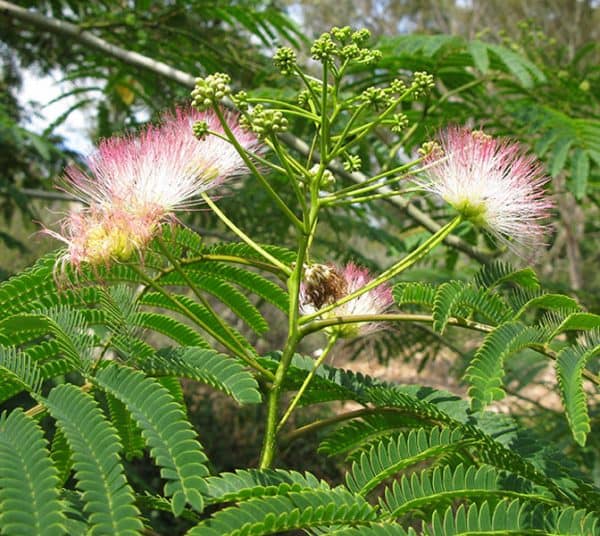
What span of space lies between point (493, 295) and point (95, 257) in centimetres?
71

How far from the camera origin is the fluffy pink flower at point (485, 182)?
1.34 meters

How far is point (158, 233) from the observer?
1.22 metres

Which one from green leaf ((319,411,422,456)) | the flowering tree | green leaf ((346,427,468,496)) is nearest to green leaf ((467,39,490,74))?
the flowering tree

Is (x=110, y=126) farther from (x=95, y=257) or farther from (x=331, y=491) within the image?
(x=331, y=491)

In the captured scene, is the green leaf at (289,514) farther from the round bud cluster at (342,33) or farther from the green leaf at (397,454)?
the round bud cluster at (342,33)

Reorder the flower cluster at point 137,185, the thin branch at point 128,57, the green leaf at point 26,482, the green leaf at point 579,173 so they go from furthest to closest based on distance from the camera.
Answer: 1. the thin branch at point 128,57
2. the green leaf at point 579,173
3. the flower cluster at point 137,185
4. the green leaf at point 26,482

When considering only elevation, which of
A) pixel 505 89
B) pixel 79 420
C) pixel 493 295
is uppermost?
pixel 505 89

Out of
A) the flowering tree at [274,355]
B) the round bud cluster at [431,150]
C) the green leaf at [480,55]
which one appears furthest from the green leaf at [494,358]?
the green leaf at [480,55]

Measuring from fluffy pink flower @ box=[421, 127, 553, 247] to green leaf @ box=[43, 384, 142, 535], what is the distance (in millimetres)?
735

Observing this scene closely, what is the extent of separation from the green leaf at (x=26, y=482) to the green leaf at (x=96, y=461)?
0.03 metres

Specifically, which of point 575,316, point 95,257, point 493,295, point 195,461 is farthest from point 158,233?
point 575,316

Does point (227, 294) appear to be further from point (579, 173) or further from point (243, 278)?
point (579, 173)

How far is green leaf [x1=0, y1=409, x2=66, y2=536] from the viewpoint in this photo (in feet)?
2.37

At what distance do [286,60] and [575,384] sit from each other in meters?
0.74
